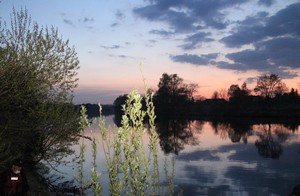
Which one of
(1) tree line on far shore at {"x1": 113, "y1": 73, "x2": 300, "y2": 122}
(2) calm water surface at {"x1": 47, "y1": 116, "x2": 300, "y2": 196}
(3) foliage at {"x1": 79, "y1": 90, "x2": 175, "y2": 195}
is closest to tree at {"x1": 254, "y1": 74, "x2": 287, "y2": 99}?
(1) tree line on far shore at {"x1": 113, "y1": 73, "x2": 300, "y2": 122}

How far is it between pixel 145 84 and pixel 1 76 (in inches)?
460

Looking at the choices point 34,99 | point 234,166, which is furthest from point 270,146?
point 34,99

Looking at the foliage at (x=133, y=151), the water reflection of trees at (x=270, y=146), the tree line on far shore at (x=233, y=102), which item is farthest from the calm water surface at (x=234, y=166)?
the tree line on far shore at (x=233, y=102)

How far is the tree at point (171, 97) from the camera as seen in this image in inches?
4609

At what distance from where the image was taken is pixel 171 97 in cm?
11844

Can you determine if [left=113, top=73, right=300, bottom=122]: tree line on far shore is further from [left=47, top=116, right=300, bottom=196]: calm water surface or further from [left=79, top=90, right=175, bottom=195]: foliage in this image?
[left=79, top=90, right=175, bottom=195]: foliage

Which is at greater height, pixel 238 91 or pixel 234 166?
pixel 238 91

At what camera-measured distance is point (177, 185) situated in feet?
71.8

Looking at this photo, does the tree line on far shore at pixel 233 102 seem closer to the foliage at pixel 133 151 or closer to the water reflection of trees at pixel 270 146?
the water reflection of trees at pixel 270 146

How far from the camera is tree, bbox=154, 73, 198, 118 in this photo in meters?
117

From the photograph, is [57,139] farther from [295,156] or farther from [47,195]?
[295,156]

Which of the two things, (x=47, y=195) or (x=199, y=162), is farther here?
Answer: (x=199, y=162)

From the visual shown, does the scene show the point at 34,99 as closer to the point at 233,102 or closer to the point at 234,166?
the point at 234,166

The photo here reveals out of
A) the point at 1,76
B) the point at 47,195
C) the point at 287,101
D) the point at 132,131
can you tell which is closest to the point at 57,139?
the point at 47,195
